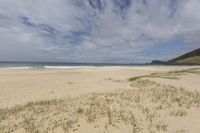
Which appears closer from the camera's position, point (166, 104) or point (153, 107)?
point (153, 107)

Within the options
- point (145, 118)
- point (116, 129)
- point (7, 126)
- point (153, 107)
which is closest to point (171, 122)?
point (145, 118)

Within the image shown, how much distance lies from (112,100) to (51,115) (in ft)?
11.2

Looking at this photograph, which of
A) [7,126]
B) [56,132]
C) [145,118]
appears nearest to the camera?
[56,132]

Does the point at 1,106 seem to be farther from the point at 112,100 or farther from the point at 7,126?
the point at 112,100

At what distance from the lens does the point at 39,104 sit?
9.22 meters

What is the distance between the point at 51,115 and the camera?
7.18 meters

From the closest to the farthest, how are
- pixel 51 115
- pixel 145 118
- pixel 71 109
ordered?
pixel 145 118 < pixel 51 115 < pixel 71 109

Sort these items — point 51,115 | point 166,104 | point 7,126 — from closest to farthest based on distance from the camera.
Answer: point 7,126, point 51,115, point 166,104

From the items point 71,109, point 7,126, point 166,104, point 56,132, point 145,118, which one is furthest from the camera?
point 166,104

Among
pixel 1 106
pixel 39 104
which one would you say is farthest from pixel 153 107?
pixel 1 106

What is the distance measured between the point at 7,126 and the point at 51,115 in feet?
5.35

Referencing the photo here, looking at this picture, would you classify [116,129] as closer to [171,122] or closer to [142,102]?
[171,122]

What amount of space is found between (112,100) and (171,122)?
11.4 ft

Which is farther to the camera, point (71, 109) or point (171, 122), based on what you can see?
point (71, 109)
